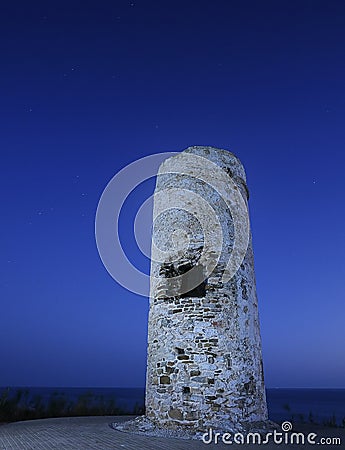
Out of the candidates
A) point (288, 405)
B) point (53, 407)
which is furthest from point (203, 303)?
point (53, 407)

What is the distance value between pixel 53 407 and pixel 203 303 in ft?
22.7

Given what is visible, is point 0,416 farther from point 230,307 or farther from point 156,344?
point 230,307

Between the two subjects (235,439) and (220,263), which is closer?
(235,439)

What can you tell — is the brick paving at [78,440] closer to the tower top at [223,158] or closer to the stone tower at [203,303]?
the stone tower at [203,303]

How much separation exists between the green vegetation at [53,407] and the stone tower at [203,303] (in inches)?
178

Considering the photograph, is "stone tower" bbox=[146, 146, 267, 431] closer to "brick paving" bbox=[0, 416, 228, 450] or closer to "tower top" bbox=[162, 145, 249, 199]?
"tower top" bbox=[162, 145, 249, 199]

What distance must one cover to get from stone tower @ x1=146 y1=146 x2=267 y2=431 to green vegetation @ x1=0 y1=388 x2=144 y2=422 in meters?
4.52

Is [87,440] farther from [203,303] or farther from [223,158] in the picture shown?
[223,158]

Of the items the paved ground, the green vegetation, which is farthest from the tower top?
the green vegetation

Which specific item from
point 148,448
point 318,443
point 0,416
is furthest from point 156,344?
point 0,416

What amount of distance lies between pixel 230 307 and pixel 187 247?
166 centimetres

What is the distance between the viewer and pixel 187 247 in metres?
9.97

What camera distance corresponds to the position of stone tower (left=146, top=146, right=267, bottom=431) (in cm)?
889

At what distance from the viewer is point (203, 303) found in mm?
9430
